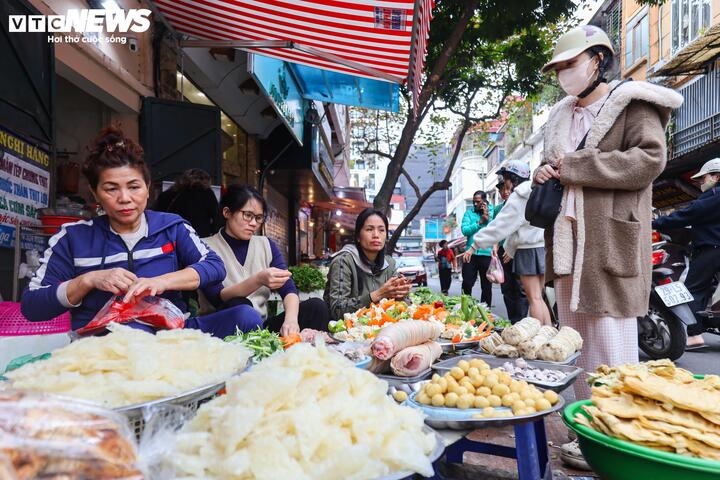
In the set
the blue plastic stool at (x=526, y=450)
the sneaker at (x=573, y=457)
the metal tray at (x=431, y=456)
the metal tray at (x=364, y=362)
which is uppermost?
the metal tray at (x=364, y=362)

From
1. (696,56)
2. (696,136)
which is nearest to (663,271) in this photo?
(696,56)

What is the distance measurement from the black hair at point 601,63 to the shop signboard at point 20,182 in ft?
14.1

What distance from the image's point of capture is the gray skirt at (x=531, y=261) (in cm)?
554

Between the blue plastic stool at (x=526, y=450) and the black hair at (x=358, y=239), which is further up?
the black hair at (x=358, y=239)

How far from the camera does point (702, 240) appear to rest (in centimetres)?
579

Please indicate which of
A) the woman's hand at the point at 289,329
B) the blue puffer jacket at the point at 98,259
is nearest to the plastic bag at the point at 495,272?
the woman's hand at the point at 289,329

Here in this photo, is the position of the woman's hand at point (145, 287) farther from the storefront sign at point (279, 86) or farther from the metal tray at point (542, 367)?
the storefront sign at point (279, 86)

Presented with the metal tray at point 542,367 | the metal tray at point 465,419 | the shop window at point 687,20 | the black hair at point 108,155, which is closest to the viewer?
the metal tray at point 465,419

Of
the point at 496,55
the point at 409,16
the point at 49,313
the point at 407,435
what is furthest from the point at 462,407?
the point at 496,55

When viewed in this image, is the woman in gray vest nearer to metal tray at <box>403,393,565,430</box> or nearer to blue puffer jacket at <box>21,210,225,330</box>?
blue puffer jacket at <box>21,210,225,330</box>

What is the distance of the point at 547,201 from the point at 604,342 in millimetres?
888

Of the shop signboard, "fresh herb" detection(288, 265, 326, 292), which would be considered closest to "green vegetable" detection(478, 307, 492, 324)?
the shop signboard

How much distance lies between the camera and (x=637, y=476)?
149cm

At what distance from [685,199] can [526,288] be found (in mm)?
13884
